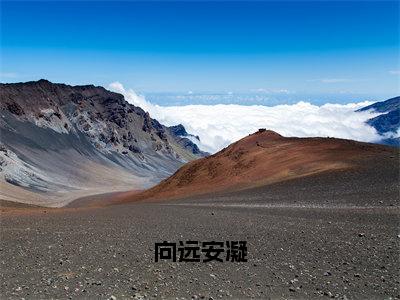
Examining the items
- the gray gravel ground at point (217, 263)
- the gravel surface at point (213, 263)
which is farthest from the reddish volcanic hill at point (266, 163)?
the gravel surface at point (213, 263)

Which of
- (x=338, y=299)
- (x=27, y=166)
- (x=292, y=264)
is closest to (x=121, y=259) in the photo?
(x=292, y=264)

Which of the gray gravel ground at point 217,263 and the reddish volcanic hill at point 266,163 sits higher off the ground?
the reddish volcanic hill at point 266,163

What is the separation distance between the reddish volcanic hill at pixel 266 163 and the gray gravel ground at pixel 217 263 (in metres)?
13.4

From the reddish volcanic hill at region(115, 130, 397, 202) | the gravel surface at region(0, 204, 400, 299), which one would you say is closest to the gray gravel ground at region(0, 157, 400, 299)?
the gravel surface at region(0, 204, 400, 299)

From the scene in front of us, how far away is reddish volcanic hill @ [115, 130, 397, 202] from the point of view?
138ft

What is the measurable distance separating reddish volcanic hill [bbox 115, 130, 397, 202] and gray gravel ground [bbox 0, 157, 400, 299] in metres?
13.4

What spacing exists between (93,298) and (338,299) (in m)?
7.00

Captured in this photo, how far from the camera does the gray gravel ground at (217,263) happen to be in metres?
13.4

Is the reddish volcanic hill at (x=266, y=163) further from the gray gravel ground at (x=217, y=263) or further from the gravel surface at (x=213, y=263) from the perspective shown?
the gravel surface at (x=213, y=263)

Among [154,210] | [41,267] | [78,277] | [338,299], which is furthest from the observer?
[154,210]

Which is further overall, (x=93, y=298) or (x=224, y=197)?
(x=224, y=197)

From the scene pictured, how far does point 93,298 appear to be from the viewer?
1277 centimetres

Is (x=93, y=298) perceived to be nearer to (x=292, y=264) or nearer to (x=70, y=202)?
(x=292, y=264)

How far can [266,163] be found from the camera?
50.4 m
